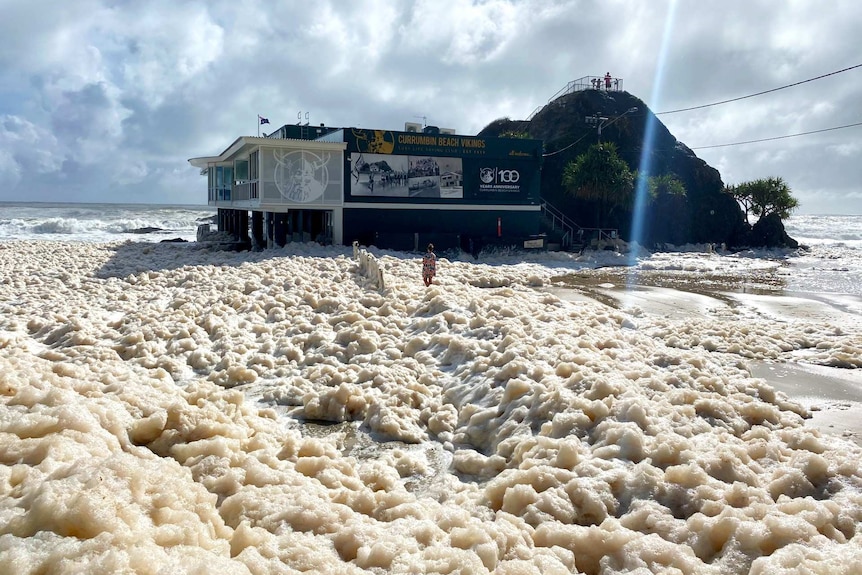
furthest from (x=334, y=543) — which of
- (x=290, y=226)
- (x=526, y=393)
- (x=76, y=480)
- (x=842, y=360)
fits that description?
(x=290, y=226)

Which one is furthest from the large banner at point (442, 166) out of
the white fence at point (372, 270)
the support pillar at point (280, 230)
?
the white fence at point (372, 270)

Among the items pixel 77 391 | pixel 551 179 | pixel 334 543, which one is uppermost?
pixel 551 179

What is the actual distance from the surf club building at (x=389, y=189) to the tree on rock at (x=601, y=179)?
6562 millimetres

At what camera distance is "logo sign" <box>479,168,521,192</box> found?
31.4 metres

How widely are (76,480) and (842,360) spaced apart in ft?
35.3

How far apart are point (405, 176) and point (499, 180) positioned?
15.7 ft

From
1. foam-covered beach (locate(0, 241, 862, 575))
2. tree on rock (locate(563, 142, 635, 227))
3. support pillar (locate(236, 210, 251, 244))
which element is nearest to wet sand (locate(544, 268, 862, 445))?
foam-covered beach (locate(0, 241, 862, 575))

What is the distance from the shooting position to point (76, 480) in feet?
14.6

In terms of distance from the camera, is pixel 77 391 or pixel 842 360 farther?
pixel 842 360

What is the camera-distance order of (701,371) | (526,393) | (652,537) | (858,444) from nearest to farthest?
(652,537)
(858,444)
(526,393)
(701,371)

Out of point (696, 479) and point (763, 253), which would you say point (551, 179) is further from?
point (696, 479)

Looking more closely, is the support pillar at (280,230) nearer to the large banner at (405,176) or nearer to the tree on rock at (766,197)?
the large banner at (405,176)

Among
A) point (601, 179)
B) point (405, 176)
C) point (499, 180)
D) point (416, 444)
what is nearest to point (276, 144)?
point (405, 176)

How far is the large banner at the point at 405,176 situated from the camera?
1151 inches
